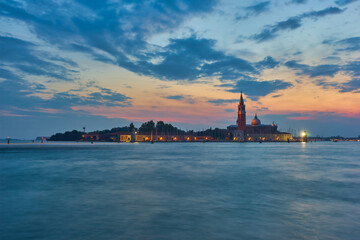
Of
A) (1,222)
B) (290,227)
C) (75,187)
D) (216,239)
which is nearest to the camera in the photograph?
(216,239)

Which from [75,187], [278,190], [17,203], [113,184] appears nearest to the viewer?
[17,203]

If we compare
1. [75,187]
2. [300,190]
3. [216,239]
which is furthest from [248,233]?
[75,187]

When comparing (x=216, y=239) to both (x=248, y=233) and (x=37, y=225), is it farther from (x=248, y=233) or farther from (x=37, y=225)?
(x=37, y=225)

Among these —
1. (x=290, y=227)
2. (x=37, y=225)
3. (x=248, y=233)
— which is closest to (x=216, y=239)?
(x=248, y=233)

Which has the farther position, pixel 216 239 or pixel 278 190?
pixel 278 190

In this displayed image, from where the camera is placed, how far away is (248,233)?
10547 millimetres

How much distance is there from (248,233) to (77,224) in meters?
6.69

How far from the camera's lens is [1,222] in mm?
12016

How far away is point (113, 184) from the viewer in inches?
899

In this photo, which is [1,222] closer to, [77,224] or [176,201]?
[77,224]

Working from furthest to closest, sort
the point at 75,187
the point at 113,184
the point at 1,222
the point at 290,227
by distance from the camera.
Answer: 1. the point at 113,184
2. the point at 75,187
3. the point at 1,222
4. the point at 290,227

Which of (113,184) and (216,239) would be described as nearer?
(216,239)

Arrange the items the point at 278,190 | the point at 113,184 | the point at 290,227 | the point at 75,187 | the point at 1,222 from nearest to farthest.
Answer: the point at 290,227
the point at 1,222
the point at 278,190
the point at 75,187
the point at 113,184

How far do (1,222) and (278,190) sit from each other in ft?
53.2
